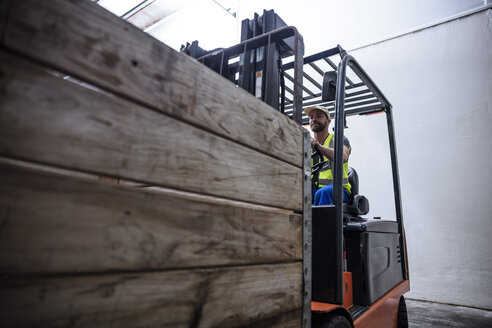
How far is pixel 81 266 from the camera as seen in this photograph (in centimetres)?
69

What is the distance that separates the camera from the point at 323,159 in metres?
2.64

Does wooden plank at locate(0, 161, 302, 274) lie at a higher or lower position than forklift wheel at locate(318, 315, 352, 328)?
higher

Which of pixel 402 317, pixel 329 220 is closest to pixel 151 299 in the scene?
pixel 329 220

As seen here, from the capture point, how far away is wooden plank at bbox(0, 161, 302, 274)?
24.0 inches

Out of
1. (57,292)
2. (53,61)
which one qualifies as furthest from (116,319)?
(53,61)

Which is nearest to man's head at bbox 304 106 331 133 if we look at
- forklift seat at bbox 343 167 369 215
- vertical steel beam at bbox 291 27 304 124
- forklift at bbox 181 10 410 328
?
forklift at bbox 181 10 410 328

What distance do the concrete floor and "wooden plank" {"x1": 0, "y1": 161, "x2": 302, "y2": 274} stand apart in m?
4.06

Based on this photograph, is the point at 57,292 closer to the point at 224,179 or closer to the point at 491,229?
the point at 224,179

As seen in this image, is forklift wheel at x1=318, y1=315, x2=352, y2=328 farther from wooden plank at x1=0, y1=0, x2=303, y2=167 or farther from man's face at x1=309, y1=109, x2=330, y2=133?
man's face at x1=309, y1=109, x2=330, y2=133

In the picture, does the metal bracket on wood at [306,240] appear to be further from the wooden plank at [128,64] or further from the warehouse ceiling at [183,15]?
the warehouse ceiling at [183,15]

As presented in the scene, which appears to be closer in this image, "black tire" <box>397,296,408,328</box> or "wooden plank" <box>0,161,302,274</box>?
"wooden plank" <box>0,161,302,274</box>

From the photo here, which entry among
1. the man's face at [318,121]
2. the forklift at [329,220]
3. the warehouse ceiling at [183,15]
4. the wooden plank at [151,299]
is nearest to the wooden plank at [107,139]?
the wooden plank at [151,299]

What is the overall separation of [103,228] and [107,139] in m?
0.22

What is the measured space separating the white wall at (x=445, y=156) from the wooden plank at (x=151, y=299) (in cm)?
496
